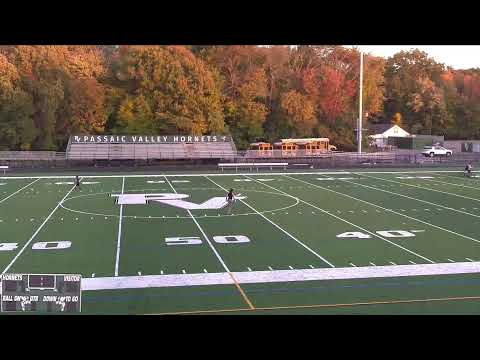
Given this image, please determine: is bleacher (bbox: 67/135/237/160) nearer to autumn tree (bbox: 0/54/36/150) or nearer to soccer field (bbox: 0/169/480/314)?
autumn tree (bbox: 0/54/36/150)

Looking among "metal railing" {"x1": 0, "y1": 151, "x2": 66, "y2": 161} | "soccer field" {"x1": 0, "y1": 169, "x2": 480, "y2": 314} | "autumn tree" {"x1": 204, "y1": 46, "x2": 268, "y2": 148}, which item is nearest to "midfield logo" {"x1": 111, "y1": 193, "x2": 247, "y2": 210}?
"soccer field" {"x1": 0, "y1": 169, "x2": 480, "y2": 314}

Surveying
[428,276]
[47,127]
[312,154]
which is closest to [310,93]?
[312,154]

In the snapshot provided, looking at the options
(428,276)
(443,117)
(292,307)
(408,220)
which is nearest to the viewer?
(292,307)

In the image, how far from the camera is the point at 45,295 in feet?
19.3

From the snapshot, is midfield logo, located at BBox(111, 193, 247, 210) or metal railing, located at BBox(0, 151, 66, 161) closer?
midfield logo, located at BBox(111, 193, 247, 210)

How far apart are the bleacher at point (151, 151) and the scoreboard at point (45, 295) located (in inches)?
1572

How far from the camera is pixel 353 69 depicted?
2454 inches

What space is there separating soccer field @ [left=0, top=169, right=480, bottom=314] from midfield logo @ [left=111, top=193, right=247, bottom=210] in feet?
0.18

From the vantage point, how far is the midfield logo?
23.3 m

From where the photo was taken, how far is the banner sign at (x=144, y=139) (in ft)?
155

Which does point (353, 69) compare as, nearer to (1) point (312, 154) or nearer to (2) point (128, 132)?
(1) point (312, 154)

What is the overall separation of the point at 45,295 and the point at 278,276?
25.3 ft
